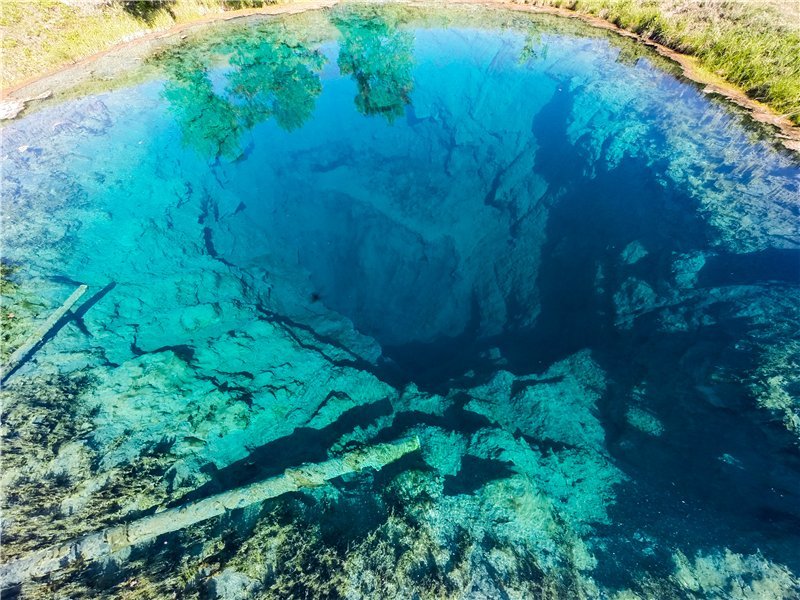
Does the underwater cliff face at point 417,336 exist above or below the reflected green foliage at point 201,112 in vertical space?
below

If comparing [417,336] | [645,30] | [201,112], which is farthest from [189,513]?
[645,30]

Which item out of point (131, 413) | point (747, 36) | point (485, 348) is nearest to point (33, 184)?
point (131, 413)

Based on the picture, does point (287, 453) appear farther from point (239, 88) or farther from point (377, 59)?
point (377, 59)

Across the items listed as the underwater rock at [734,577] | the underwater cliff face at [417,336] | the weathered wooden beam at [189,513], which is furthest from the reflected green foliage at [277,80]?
the underwater rock at [734,577]

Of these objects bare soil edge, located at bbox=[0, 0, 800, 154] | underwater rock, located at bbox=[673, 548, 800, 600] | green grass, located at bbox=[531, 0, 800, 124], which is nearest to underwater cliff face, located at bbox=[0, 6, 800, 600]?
underwater rock, located at bbox=[673, 548, 800, 600]

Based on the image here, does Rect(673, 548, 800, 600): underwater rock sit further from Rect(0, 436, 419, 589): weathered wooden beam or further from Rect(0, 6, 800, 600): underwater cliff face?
Rect(0, 436, 419, 589): weathered wooden beam

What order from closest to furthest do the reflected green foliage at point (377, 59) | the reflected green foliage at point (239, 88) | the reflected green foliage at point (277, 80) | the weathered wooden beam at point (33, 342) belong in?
the weathered wooden beam at point (33, 342) → the reflected green foliage at point (239, 88) → the reflected green foliage at point (277, 80) → the reflected green foliage at point (377, 59)

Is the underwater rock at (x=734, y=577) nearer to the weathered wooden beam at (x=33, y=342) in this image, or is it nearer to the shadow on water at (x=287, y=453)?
the shadow on water at (x=287, y=453)
